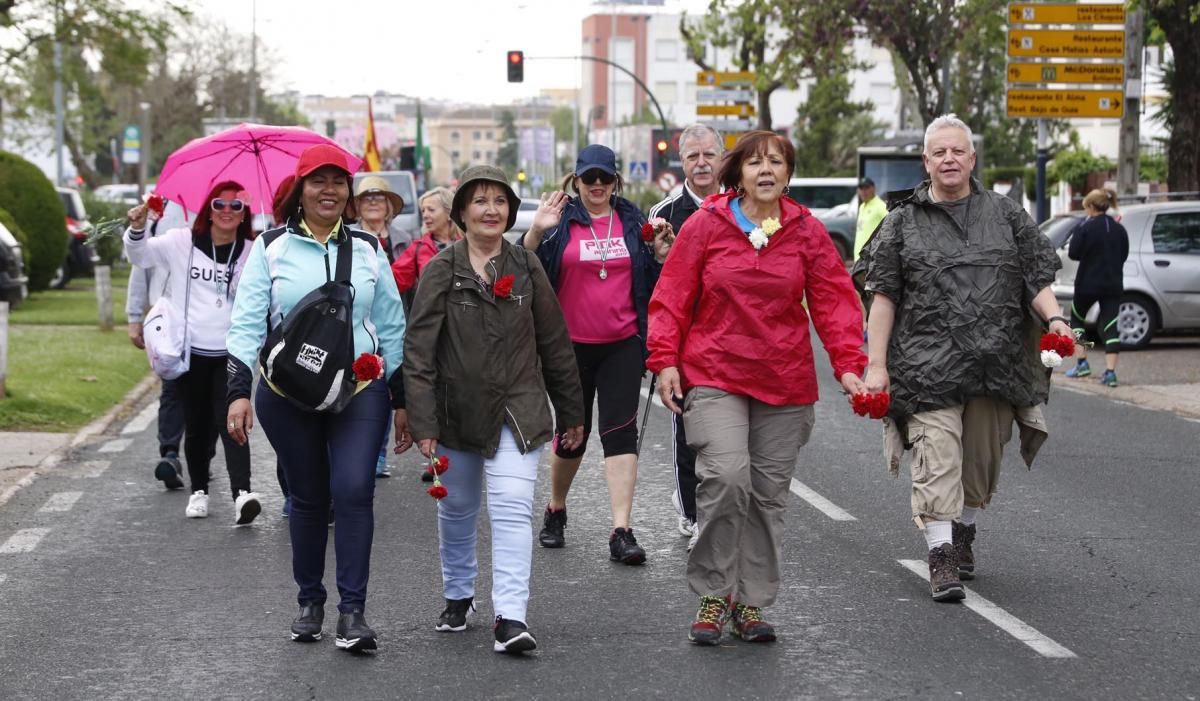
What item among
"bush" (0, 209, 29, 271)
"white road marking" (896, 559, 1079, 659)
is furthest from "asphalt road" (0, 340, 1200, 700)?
"bush" (0, 209, 29, 271)

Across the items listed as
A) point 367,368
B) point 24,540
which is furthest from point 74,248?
point 367,368

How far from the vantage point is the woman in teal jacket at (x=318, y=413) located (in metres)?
5.94

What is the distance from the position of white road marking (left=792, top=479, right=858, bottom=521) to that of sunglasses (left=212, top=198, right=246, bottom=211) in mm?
3301

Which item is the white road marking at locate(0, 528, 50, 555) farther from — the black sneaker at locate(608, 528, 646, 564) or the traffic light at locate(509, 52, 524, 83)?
the traffic light at locate(509, 52, 524, 83)

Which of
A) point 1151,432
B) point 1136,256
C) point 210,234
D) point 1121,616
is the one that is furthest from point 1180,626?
point 1136,256

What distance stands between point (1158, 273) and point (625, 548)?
41.1 ft

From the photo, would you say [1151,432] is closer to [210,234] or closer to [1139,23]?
[210,234]

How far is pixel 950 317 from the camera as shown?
22.3 ft

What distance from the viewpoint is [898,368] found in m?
6.91

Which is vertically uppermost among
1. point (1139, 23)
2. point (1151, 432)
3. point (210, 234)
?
point (1139, 23)

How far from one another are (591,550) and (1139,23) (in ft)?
56.0

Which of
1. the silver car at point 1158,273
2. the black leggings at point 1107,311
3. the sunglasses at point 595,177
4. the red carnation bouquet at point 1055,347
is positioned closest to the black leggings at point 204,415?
the sunglasses at point 595,177

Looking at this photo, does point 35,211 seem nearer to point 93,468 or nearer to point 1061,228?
point 1061,228

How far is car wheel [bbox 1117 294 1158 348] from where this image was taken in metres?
19.0
